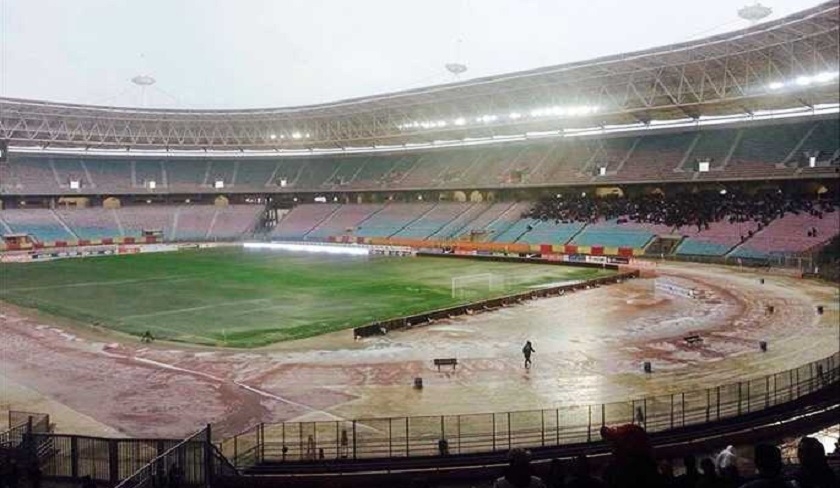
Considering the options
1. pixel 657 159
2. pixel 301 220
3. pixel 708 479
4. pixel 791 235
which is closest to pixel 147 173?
pixel 301 220

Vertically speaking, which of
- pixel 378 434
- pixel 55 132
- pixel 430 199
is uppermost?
pixel 55 132

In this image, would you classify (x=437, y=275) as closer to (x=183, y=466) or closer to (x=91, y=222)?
(x=183, y=466)

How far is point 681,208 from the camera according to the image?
6156 centimetres

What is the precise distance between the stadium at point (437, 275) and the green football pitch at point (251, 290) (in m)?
0.39

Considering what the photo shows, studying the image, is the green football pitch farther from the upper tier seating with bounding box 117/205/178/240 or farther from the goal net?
the upper tier seating with bounding box 117/205/178/240

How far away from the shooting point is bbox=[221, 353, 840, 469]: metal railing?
1451 centimetres

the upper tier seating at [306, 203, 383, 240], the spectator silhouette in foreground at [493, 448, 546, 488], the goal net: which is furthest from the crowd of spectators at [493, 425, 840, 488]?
the upper tier seating at [306, 203, 383, 240]

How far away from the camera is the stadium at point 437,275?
50.5 feet

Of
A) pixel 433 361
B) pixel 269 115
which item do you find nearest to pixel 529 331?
pixel 433 361

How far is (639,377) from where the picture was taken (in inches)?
826

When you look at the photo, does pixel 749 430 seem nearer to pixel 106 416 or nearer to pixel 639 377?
pixel 639 377

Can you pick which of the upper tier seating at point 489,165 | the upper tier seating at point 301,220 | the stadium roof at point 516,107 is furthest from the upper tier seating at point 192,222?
the upper tier seating at point 301,220

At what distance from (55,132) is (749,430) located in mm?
73013

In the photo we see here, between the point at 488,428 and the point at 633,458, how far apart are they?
12306 millimetres
